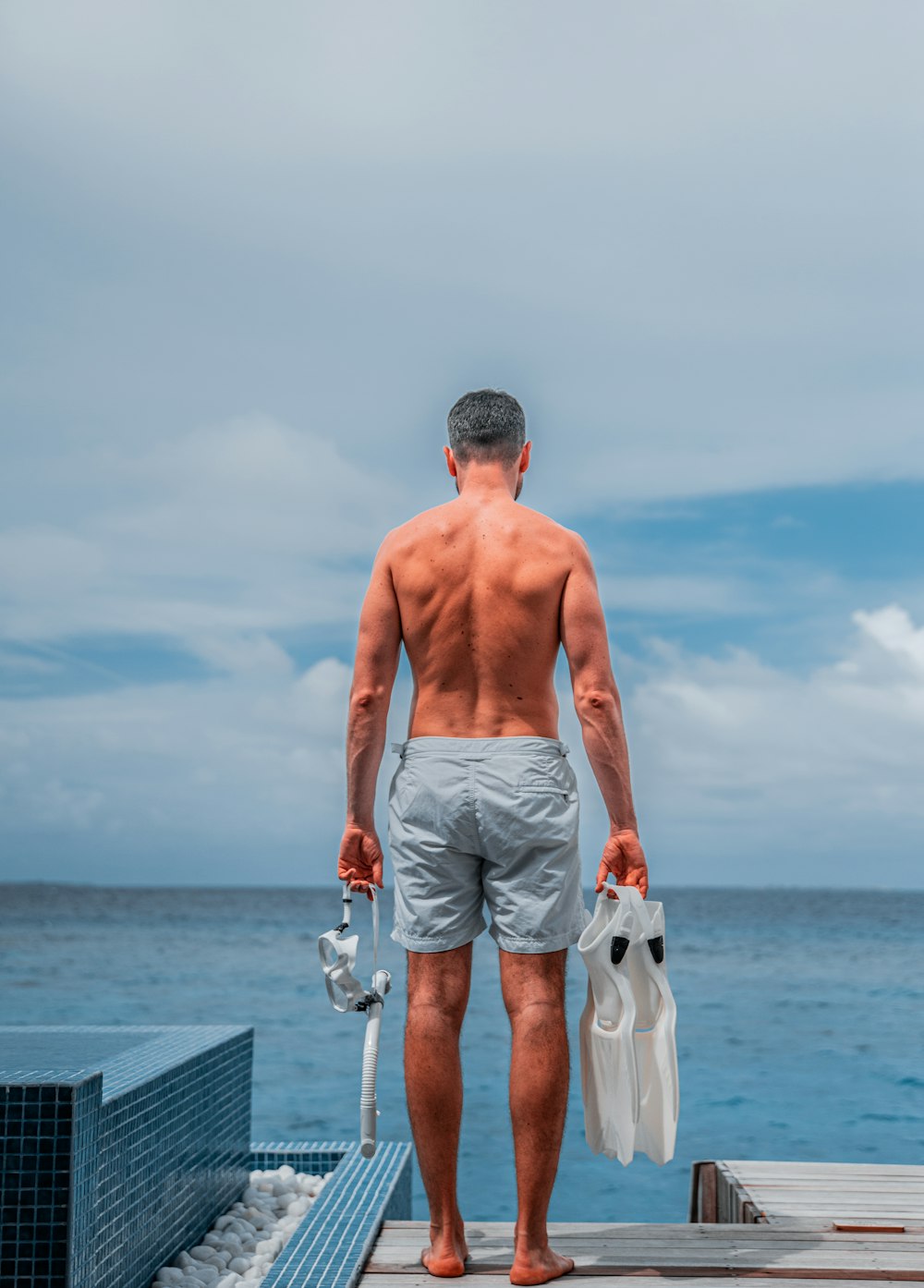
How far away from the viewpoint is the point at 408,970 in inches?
110

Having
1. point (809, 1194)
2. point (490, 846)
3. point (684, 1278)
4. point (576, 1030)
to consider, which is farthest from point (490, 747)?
point (576, 1030)

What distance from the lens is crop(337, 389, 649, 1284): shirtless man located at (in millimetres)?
2703

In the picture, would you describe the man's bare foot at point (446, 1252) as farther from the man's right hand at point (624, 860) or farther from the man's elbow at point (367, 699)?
the man's elbow at point (367, 699)

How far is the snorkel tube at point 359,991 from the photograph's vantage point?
9.17 ft

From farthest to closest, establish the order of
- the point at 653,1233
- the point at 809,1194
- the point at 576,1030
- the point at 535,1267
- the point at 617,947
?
1. the point at 576,1030
2. the point at 809,1194
3. the point at 653,1233
4. the point at 617,947
5. the point at 535,1267

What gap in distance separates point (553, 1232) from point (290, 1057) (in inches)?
538

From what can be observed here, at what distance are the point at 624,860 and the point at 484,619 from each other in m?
→ 0.63

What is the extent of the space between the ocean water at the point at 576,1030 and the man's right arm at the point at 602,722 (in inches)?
261

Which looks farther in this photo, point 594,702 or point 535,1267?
point 594,702

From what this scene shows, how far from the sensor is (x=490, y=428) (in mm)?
3021

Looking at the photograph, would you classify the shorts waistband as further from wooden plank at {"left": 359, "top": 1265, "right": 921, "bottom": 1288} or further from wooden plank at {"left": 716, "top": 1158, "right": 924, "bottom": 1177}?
wooden plank at {"left": 716, "top": 1158, "right": 924, "bottom": 1177}

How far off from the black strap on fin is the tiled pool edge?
34.5 inches

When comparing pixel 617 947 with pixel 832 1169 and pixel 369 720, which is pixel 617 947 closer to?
pixel 369 720

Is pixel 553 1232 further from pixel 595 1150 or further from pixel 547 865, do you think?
pixel 547 865
